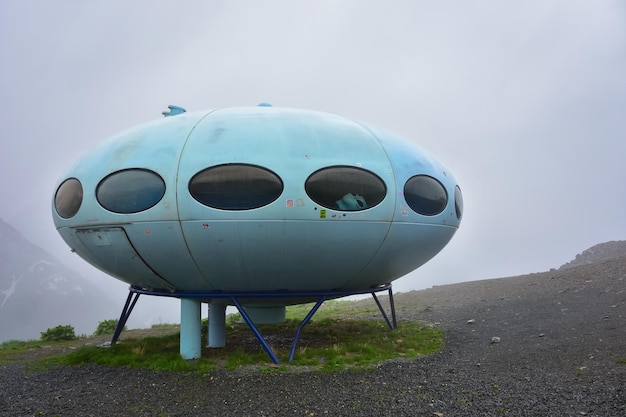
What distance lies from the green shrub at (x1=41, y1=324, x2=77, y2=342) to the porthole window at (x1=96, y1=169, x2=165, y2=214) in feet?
27.5

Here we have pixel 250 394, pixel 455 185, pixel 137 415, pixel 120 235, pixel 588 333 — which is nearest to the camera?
pixel 137 415

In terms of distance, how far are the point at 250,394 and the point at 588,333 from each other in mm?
8549

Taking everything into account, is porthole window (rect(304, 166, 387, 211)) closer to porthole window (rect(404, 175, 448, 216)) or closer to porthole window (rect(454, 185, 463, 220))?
porthole window (rect(404, 175, 448, 216))

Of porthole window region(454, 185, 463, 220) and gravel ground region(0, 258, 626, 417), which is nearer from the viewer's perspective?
gravel ground region(0, 258, 626, 417)

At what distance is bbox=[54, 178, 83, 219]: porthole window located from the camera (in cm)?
982

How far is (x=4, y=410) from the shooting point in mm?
7465

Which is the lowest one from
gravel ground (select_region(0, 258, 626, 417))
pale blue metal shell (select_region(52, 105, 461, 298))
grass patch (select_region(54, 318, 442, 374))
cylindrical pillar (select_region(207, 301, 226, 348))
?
gravel ground (select_region(0, 258, 626, 417))

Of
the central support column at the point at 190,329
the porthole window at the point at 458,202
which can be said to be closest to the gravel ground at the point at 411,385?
the central support column at the point at 190,329

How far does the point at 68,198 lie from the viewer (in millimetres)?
10133

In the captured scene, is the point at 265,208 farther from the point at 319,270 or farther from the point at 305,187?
the point at 319,270

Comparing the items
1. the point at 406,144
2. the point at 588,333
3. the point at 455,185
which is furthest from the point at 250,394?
the point at 588,333

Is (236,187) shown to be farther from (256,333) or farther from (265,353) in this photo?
(265,353)

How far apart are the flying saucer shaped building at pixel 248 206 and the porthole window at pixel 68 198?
3 cm

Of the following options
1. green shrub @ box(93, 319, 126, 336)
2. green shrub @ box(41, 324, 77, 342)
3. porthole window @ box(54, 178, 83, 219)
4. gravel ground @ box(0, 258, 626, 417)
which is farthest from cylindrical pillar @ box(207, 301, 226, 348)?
green shrub @ box(93, 319, 126, 336)
